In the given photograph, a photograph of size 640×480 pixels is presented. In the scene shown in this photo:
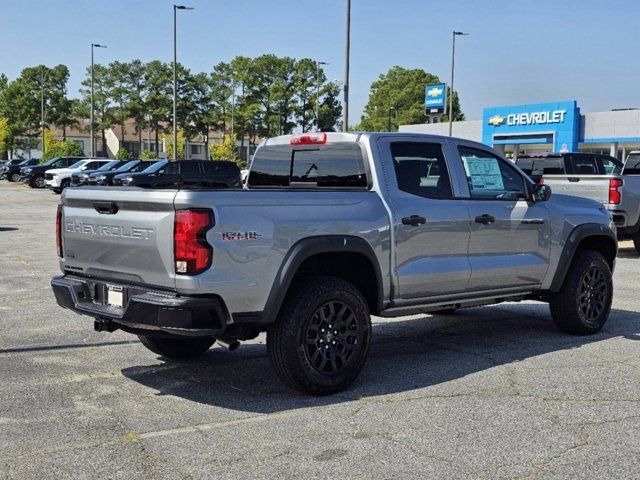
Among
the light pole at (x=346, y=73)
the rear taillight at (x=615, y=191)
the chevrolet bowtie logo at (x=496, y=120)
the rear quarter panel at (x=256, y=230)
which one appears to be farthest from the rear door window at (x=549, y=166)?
the chevrolet bowtie logo at (x=496, y=120)

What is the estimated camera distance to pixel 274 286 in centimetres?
511

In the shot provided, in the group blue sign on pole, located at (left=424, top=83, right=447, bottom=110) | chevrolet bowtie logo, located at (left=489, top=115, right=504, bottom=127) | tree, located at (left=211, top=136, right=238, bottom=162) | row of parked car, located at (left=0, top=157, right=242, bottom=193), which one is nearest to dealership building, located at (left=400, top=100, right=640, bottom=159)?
chevrolet bowtie logo, located at (left=489, top=115, right=504, bottom=127)

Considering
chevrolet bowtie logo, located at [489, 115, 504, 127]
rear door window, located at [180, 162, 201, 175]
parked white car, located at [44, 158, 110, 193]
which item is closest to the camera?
rear door window, located at [180, 162, 201, 175]

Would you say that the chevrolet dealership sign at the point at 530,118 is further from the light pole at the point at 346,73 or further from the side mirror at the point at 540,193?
the side mirror at the point at 540,193

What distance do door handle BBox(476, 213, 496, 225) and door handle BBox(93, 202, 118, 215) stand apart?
2.97 metres

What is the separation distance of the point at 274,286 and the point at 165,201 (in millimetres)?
904

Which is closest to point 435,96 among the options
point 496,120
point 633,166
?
point 496,120

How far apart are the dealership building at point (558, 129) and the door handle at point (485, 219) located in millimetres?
40788

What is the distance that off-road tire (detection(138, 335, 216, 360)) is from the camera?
6.40m

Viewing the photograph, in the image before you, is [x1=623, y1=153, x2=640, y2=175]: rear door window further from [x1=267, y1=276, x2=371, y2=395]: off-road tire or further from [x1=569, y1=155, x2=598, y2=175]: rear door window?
[x1=267, y1=276, x2=371, y2=395]: off-road tire

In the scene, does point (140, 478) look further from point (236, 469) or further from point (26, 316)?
point (26, 316)

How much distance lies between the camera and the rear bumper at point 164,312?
4.76 metres

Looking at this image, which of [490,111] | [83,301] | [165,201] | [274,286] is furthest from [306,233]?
[490,111]

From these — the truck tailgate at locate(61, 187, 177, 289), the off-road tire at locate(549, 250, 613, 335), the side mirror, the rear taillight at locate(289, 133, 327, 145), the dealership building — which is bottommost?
the off-road tire at locate(549, 250, 613, 335)
